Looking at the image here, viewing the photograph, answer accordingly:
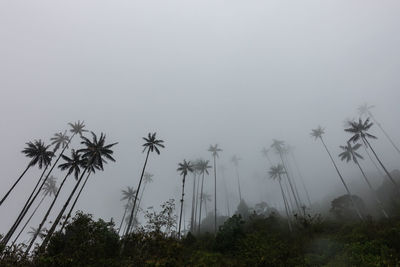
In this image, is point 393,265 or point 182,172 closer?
point 393,265

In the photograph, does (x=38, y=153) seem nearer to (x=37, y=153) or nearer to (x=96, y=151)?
(x=37, y=153)

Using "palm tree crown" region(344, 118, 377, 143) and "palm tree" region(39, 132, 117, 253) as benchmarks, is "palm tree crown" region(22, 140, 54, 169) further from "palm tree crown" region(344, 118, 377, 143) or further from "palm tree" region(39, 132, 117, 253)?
"palm tree crown" region(344, 118, 377, 143)

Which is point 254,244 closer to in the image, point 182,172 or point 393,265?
point 393,265

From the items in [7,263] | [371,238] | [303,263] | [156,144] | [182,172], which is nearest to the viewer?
[7,263]

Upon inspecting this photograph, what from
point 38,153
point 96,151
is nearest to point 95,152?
point 96,151

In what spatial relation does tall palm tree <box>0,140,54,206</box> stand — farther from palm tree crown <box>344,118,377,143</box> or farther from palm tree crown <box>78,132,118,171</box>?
palm tree crown <box>344,118,377,143</box>

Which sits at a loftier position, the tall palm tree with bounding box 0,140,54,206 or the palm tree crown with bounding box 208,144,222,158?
the palm tree crown with bounding box 208,144,222,158

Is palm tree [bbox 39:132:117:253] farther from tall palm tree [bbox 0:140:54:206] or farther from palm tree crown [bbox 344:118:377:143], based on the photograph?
palm tree crown [bbox 344:118:377:143]

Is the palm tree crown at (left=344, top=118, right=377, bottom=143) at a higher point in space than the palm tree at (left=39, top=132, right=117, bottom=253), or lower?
higher

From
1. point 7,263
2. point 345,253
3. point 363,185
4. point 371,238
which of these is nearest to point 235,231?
point 345,253

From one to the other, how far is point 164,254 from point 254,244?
20.1 metres

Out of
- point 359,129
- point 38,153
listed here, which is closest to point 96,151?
point 38,153

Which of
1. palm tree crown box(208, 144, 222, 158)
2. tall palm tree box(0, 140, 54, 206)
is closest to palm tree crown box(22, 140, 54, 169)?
tall palm tree box(0, 140, 54, 206)

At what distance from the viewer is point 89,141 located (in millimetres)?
35281
